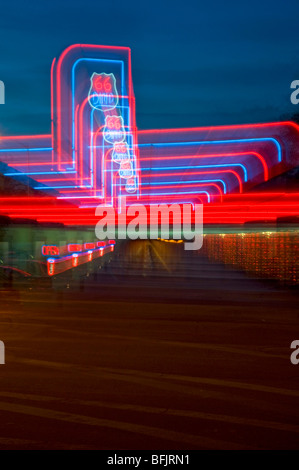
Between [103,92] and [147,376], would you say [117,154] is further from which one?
[147,376]

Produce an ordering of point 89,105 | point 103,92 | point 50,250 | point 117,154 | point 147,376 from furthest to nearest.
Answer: point 50,250 → point 117,154 → point 89,105 → point 103,92 → point 147,376

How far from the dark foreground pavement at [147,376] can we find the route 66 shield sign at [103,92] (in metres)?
5.14

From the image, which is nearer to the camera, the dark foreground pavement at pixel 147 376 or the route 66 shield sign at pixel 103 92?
the dark foreground pavement at pixel 147 376

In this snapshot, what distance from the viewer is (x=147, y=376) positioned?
7590 mm

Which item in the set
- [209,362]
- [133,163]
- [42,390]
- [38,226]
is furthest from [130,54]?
[38,226]

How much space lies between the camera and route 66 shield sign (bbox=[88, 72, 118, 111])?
46.0 feet

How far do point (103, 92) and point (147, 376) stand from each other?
8715 millimetres

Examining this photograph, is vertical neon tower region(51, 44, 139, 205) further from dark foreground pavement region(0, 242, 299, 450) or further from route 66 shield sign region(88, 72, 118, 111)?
dark foreground pavement region(0, 242, 299, 450)

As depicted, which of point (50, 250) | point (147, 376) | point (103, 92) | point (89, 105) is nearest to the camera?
point (147, 376)

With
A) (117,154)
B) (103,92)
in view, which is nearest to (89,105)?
(103,92)

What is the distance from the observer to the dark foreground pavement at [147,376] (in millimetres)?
5188

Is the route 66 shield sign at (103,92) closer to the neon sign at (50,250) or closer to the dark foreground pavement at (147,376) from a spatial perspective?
the dark foreground pavement at (147,376)

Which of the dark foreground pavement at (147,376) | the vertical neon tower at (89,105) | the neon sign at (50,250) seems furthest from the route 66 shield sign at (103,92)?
the neon sign at (50,250)

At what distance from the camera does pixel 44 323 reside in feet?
40.5
